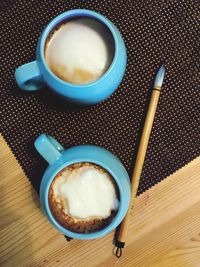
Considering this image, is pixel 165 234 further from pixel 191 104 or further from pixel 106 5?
pixel 106 5

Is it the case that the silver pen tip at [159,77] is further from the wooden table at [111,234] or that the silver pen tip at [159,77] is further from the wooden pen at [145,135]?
the wooden table at [111,234]

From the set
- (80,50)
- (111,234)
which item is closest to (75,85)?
(80,50)

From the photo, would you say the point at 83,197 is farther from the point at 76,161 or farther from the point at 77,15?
the point at 77,15

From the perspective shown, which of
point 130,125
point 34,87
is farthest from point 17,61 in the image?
point 130,125

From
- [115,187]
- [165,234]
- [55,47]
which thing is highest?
[55,47]

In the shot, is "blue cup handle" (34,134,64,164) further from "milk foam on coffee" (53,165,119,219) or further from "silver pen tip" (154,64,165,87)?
"silver pen tip" (154,64,165,87)

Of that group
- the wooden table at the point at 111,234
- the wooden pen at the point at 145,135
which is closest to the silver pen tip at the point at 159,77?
the wooden pen at the point at 145,135
